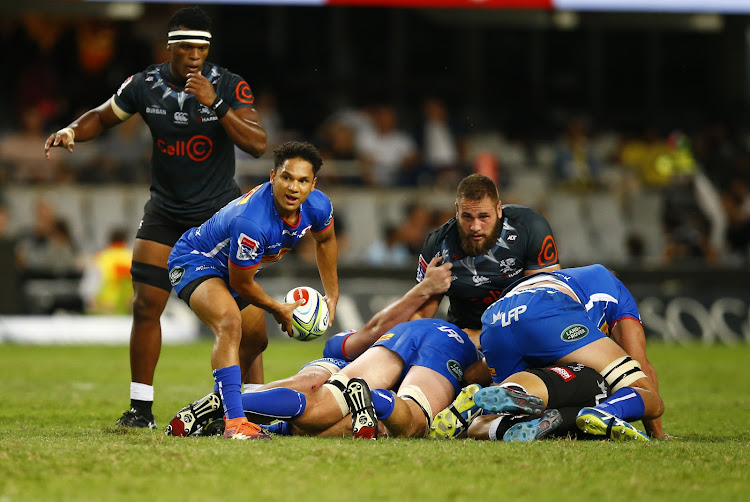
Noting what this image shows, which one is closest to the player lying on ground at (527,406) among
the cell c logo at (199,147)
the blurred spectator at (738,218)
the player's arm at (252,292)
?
the player's arm at (252,292)

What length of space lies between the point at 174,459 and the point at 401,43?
688 inches

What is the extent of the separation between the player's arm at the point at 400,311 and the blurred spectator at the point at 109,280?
818 cm

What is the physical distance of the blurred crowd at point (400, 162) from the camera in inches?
644

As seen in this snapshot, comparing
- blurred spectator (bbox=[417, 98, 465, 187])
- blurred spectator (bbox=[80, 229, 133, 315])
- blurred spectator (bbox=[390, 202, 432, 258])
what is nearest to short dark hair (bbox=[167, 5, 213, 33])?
blurred spectator (bbox=[80, 229, 133, 315])

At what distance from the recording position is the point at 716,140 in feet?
63.9

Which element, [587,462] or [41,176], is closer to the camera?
[587,462]

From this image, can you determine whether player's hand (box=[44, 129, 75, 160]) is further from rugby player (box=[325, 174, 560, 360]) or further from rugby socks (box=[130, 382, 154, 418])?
rugby player (box=[325, 174, 560, 360])

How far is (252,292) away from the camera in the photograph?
6.11m

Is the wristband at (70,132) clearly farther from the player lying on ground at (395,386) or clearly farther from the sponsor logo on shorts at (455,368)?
the sponsor logo on shorts at (455,368)

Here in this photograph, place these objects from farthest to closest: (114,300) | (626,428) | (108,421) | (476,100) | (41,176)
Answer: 1. (476,100)
2. (41,176)
3. (114,300)
4. (108,421)
5. (626,428)

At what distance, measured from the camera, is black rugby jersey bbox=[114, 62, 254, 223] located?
6.93 m

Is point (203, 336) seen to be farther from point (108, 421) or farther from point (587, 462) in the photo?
point (587, 462)

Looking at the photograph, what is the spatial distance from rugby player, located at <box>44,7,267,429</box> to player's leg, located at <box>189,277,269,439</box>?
2.54 ft

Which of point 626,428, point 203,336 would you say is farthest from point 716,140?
point 626,428
